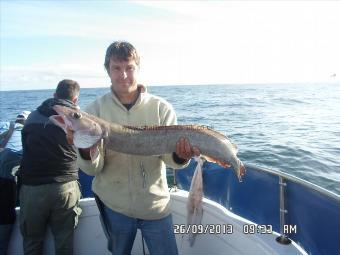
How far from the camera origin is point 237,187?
4793mm

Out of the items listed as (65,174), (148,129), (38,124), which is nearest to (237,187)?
(148,129)

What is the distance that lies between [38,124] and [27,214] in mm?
1105

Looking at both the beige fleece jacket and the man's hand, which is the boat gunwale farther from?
the beige fleece jacket

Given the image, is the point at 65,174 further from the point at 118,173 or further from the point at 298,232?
the point at 298,232

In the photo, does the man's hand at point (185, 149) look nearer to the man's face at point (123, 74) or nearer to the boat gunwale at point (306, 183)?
the man's face at point (123, 74)

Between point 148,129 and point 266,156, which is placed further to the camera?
point 266,156

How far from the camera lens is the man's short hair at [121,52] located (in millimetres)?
3307

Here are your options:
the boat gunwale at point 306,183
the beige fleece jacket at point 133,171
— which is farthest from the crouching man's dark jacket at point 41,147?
the boat gunwale at point 306,183

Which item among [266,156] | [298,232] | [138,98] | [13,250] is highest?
[138,98]

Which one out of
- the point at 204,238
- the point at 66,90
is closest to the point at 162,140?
the point at 204,238

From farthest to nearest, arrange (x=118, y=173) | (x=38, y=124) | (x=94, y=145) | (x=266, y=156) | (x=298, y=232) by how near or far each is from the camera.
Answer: (x=266, y=156) < (x=38, y=124) < (x=298, y=232) < (x=118, y=173) < (x=94, y=145)

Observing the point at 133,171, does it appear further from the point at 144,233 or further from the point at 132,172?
the point at 144,233

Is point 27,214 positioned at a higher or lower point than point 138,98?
lower

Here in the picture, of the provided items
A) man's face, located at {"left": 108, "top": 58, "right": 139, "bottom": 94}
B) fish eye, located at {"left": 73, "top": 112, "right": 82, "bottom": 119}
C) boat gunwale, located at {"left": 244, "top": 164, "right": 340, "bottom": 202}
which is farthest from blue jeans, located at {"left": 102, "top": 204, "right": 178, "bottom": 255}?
boat gunwale, located at {"left": 244, "top": 164, "right": 340, "bottom": 202}
